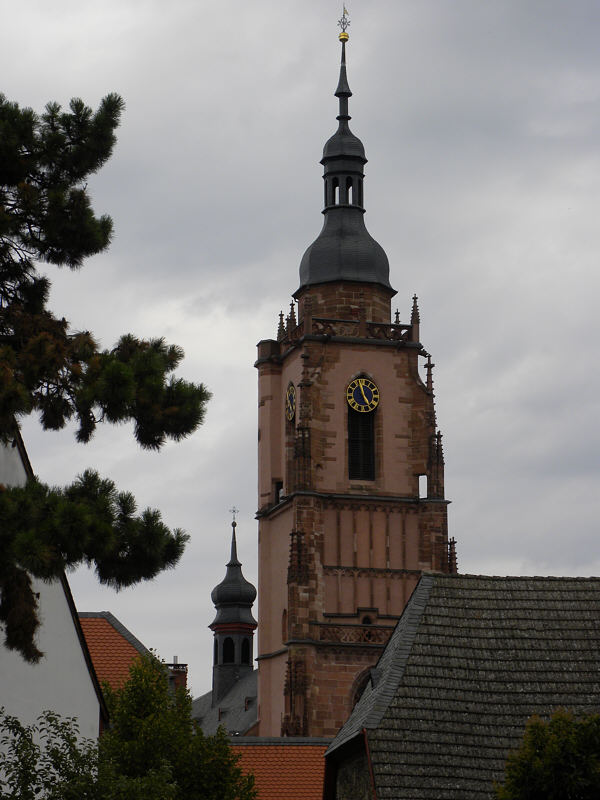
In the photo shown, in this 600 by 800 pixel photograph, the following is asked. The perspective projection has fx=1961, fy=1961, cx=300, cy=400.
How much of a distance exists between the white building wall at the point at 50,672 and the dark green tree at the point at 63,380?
3.92 metres

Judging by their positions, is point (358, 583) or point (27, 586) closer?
point (27, 586)

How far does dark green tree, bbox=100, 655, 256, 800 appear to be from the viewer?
1332 inches

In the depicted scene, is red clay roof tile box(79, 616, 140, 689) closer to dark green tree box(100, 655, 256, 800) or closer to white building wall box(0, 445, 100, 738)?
dark green tree box(100, 655, 256, 800)

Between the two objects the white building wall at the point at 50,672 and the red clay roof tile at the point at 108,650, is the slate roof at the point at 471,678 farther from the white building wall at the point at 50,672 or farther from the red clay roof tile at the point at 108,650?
the red clay roof tile at the point at 108,650

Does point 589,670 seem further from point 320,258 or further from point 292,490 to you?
point 320,258

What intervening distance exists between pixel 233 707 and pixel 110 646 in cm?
7155

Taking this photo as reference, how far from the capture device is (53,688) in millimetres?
31031

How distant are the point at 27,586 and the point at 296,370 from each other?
5052cm

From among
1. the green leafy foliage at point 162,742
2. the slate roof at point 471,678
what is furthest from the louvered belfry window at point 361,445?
the slate roof at point 471,678

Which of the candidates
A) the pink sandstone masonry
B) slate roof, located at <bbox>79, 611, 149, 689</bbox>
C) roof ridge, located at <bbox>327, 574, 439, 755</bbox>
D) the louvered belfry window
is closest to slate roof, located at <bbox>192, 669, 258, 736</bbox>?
→ the pink sandstone masonry

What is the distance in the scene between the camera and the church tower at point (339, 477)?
6819 centimetres

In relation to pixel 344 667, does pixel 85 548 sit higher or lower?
lower

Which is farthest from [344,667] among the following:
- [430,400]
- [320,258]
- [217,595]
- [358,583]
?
[217,595]

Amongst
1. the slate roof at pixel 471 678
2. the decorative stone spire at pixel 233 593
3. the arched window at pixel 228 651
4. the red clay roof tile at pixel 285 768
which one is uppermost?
the decorative stone spire at pixel 233 593
